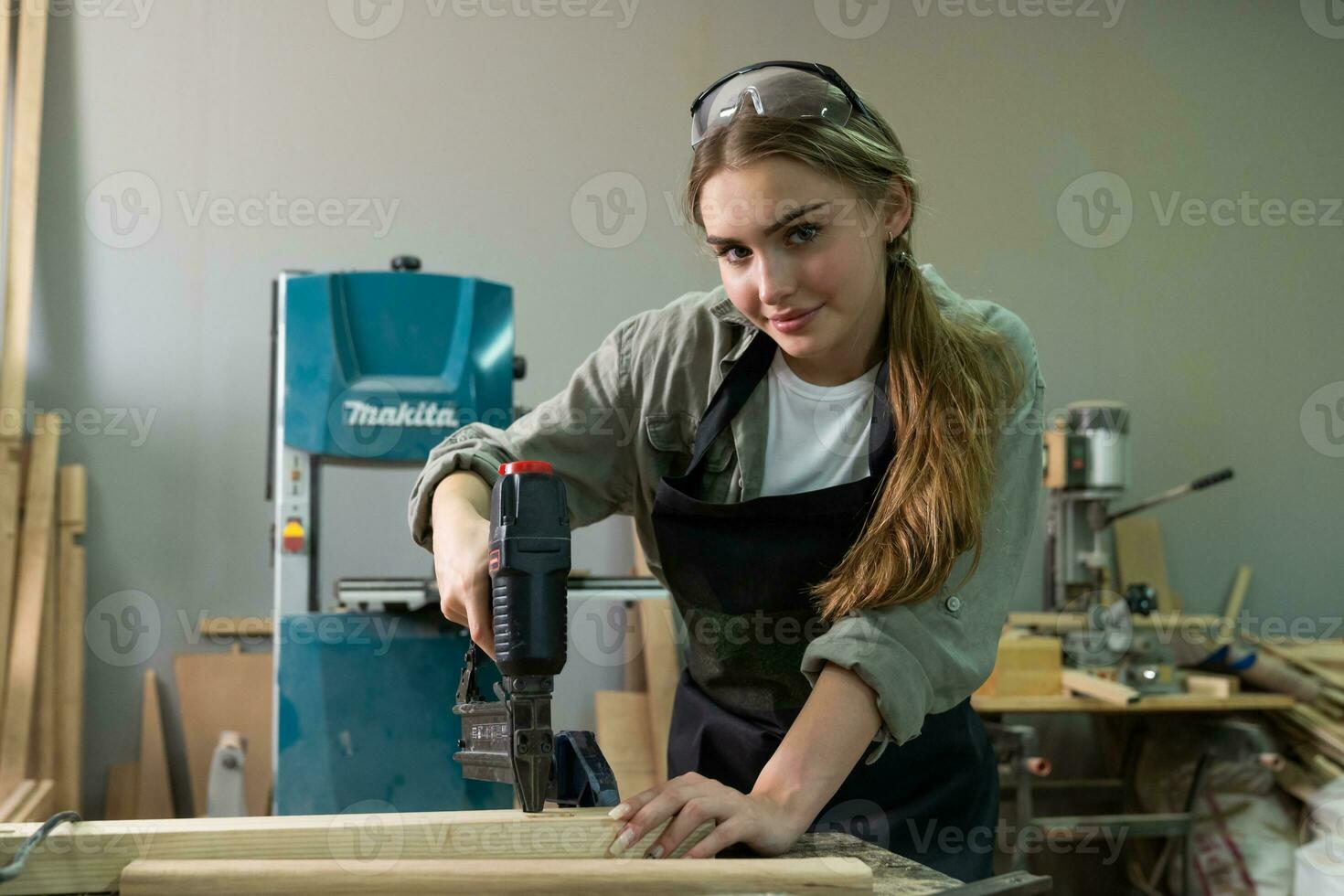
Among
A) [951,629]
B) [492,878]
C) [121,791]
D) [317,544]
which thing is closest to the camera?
[492,878]

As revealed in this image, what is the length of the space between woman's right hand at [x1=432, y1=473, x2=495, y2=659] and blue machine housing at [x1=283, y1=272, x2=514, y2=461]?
→ 128 centimetres

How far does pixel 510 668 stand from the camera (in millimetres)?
1069

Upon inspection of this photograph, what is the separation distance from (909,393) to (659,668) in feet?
7.28

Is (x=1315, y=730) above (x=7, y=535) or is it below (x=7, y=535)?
below

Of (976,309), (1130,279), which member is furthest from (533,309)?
(976,309)

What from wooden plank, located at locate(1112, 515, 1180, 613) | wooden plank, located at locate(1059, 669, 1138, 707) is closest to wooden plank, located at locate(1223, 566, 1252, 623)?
wooden plank, located at locate(1112, 515, 1180, 613)

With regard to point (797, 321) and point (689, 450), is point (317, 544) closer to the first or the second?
point (689, 450)

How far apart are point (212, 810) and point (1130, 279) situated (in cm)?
354

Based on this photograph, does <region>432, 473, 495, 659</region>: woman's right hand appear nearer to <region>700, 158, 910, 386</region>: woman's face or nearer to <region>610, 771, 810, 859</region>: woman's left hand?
<region>610, 771, 810, 859</region>: woman's left hand

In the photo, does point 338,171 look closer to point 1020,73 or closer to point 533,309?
point 533,309

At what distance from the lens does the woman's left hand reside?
102 cm

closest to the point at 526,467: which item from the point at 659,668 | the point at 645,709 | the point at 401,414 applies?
the point at 401,414

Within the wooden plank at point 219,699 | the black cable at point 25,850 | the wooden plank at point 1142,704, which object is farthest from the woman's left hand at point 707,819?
the wooden plank at point 219,699

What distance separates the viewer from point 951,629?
1195mm
